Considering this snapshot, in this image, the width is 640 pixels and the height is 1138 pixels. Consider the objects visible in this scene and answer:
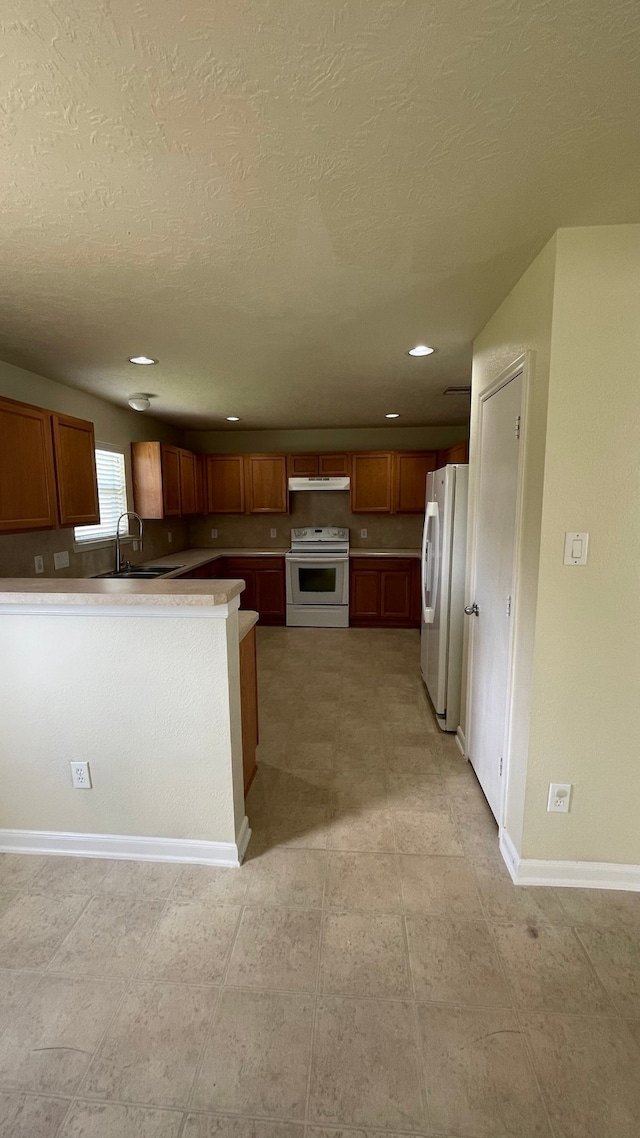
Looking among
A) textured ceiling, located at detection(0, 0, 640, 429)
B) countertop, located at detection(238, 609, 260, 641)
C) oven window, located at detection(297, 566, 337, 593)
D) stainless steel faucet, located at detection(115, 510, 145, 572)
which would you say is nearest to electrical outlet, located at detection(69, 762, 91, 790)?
countertop, located at detection(238, 609, 260, 641)

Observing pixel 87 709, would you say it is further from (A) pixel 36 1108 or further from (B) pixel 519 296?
(B) pixel 519 296

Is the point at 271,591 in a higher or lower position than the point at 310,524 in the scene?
lower

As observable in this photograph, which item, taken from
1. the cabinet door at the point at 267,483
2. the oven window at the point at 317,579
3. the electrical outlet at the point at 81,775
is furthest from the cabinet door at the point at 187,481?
the electrical outlet at the point at 81,775

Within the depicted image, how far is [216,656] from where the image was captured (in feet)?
5.78

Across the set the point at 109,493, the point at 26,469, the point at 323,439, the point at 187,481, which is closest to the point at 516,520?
the point at 26,469

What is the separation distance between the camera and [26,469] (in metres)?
2.33

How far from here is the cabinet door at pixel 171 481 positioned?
4457mm

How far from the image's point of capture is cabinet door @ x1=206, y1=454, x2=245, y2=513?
558cm

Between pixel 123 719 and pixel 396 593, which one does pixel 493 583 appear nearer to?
pixel 123 719

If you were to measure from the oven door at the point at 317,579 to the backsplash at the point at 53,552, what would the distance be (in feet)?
5.13

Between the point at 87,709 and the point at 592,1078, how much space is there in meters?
1.94

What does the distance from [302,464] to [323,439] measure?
0.47 m

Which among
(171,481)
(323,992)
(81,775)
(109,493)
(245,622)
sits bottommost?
(323,992)

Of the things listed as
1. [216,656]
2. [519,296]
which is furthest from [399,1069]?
[519,296]
